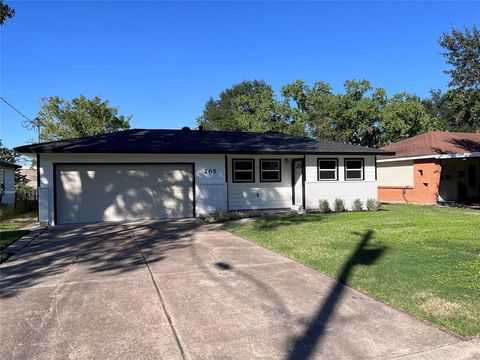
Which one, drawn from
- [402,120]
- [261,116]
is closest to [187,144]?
[261,116]

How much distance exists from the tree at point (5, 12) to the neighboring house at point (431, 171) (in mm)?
18924

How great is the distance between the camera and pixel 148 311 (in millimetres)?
5016

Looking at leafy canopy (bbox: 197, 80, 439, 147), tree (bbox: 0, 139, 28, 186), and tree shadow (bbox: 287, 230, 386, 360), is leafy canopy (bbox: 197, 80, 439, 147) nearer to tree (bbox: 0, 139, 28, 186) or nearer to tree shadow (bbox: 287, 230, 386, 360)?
tree (bbox: 0, 139, 28, 186)

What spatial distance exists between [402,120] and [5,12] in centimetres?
3384

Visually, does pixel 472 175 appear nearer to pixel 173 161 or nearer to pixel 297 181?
pixel 297 181

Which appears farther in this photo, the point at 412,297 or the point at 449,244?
the point at 449,244

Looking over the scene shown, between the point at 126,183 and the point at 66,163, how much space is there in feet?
7.20

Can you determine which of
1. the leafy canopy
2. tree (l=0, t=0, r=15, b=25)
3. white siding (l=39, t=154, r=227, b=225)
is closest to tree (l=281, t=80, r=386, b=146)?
the leafy canopy

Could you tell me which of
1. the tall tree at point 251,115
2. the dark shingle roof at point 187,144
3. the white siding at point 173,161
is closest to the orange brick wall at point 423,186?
the dark shingle roof at point 187,144

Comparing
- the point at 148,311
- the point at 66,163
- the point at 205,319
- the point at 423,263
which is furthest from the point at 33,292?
the point at 66,163

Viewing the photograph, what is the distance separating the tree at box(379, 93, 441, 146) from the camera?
123 feet

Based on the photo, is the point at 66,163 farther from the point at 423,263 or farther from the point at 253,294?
the point at 423,263

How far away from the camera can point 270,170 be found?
60.0 ft

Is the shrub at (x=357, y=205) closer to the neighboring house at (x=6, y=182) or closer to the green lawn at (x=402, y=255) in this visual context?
the green lawn at (x=402, y=255)
